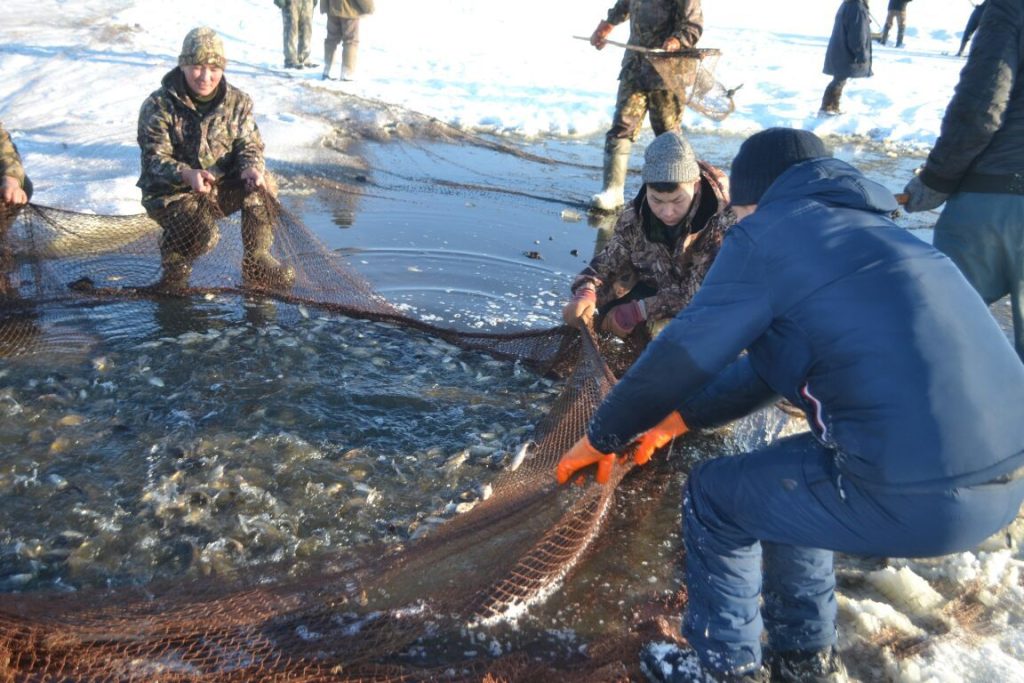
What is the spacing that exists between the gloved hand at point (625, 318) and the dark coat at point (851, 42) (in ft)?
36.7

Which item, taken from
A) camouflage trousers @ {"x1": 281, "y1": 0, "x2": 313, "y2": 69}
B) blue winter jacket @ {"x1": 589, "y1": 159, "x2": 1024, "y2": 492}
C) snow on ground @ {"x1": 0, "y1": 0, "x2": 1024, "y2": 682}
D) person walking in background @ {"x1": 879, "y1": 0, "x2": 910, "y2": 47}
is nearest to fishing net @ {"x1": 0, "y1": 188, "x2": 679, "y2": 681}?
blue winter jacket @ {"x1": 589, "y1": 159, "x2": 1024, "y2": 492}

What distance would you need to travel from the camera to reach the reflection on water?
3457mm

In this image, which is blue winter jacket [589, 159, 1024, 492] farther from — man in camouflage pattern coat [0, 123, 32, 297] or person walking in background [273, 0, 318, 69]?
person walking in background [273, 0, 318, 69]

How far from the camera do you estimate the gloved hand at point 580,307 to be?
4531 millimetres

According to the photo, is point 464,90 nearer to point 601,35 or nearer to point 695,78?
point 601,35

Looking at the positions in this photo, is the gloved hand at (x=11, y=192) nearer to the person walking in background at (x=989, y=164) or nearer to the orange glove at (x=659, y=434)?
the orange glove at (x=659, y=434)

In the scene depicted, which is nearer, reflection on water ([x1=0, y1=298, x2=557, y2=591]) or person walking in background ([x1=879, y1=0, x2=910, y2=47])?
reflection on water ([x1=0, y1=298, x2=557, y2=591])

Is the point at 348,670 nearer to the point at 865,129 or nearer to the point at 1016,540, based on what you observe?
the point at 1016,540

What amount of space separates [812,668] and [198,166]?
5.17m

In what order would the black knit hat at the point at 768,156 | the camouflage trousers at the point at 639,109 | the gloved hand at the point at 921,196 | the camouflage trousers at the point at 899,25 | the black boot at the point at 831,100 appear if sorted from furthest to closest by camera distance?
the camouflage trousers at the point at 899,25 → the black boot at the point at 831,100 → the camouflage trousers at the point at 639,109 → the gloved hand at the point at 921,196 → the black knit hat at the point at 768,156

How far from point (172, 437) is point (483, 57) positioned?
1467 centimetres

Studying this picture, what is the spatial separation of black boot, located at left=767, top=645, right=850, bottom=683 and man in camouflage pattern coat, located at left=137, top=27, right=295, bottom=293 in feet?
13.7

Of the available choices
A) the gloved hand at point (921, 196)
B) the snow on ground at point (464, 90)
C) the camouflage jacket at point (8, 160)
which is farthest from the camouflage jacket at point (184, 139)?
the gloved hand at point (921, 196)

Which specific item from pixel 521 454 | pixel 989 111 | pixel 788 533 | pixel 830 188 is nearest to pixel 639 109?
pixel 989 111
